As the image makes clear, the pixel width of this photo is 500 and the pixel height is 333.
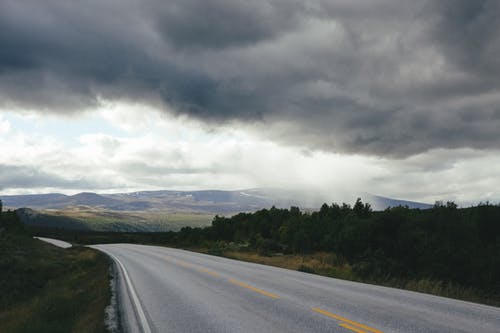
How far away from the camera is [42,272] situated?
30.0 meters

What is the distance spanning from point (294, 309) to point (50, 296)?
1078 centimetres

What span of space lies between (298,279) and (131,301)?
21.2 ft

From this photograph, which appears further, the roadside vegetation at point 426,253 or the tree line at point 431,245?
the tree line at point 431,245

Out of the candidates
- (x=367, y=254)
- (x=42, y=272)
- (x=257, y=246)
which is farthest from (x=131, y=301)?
(x=257, y=246)

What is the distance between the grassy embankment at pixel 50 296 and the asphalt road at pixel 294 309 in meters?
1.14

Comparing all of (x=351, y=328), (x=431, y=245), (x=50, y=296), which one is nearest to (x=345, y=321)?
(x=351, y=328)

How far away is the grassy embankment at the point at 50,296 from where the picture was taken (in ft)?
32.9

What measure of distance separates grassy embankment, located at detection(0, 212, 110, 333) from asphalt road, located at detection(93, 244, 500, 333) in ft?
Result: 3.73

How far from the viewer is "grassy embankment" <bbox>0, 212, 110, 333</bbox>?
10.0 meters

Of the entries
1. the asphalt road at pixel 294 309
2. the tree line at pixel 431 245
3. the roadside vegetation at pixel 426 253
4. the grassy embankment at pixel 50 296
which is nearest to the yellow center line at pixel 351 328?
the asphalt road at pixel 294 309

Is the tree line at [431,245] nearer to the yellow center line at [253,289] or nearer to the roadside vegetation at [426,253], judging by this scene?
the roadside vegetation at [426,253]

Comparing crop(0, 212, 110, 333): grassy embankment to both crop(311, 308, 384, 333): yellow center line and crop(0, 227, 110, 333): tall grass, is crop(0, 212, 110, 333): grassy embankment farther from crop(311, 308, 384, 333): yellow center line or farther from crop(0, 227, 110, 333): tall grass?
crop(311, 308, 384, 333): yellow center line

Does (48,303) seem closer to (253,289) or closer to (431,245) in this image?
(253,289)

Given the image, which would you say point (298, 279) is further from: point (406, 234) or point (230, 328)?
point (406, 234)
